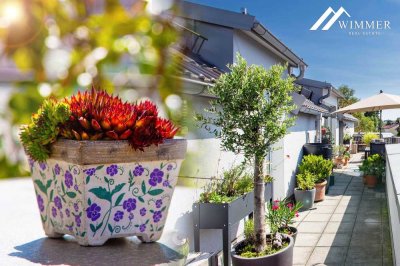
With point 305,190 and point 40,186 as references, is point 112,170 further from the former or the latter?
point 305,190

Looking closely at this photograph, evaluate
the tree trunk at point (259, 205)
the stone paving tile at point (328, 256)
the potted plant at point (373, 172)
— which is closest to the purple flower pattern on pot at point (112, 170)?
the tree trunk at point (259, 205)

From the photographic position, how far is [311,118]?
1262cm

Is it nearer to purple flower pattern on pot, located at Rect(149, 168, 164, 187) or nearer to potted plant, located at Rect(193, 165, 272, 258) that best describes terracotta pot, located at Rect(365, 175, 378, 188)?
potted plant, located at Rect(193, 165, 272, 258)

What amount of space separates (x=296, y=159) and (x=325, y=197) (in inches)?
49.0

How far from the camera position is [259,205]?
450 centimetres

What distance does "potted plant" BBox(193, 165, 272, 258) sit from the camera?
4.30 meters

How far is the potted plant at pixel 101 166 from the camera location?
75cm

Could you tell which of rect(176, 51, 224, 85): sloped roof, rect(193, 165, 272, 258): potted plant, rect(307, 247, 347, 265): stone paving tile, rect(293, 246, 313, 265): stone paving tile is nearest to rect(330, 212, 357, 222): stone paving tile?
rect(307, 247, 347, 265): stone paving tile

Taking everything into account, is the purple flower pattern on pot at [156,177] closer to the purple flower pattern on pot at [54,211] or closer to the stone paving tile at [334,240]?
the purple flower pattern on pot at [54,211]

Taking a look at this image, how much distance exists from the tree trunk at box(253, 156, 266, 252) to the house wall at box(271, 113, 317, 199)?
97.8 inches

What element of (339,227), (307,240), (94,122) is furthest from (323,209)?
(94,122)

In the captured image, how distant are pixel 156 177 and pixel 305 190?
335 inches

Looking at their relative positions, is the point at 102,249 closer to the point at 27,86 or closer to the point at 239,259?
the point at 27,86

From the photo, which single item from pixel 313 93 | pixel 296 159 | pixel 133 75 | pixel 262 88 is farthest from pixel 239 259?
pixel 313 93
